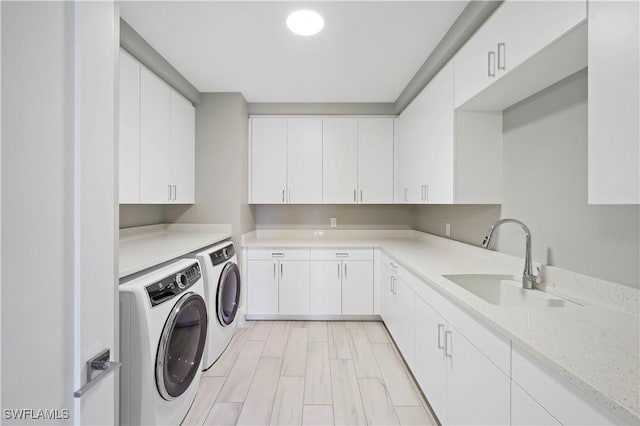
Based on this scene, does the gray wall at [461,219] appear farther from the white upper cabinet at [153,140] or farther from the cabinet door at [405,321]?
the white upper cabinet at [153,140]

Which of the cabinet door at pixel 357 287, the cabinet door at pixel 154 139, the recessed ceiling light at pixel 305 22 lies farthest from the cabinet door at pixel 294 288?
the recessed ceiling light at pixel 305 22

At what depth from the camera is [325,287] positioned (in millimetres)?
3062

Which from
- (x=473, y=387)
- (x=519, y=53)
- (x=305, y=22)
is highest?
(x=305, y=22)

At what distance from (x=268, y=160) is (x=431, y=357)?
253cm

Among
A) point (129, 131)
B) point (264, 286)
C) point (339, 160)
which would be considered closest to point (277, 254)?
point (264, 286)

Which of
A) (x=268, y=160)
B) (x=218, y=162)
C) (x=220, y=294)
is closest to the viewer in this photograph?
(x=220, y=294)

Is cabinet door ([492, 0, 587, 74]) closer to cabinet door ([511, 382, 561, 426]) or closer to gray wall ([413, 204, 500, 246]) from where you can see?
gray wall ([413, 204, 500, 246])

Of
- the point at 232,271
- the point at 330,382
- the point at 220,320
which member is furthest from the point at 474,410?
the point at 232,271

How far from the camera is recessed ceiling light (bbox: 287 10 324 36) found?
177 centimetres

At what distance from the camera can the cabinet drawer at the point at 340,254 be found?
10.0 ft

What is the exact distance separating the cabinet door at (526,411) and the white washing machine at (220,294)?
190 centimetres

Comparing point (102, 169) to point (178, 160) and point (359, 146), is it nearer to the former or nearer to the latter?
point (178, 160)

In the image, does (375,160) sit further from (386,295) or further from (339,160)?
(386,295)

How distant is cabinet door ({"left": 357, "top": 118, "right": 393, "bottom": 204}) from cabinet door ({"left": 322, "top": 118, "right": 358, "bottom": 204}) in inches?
2.8
